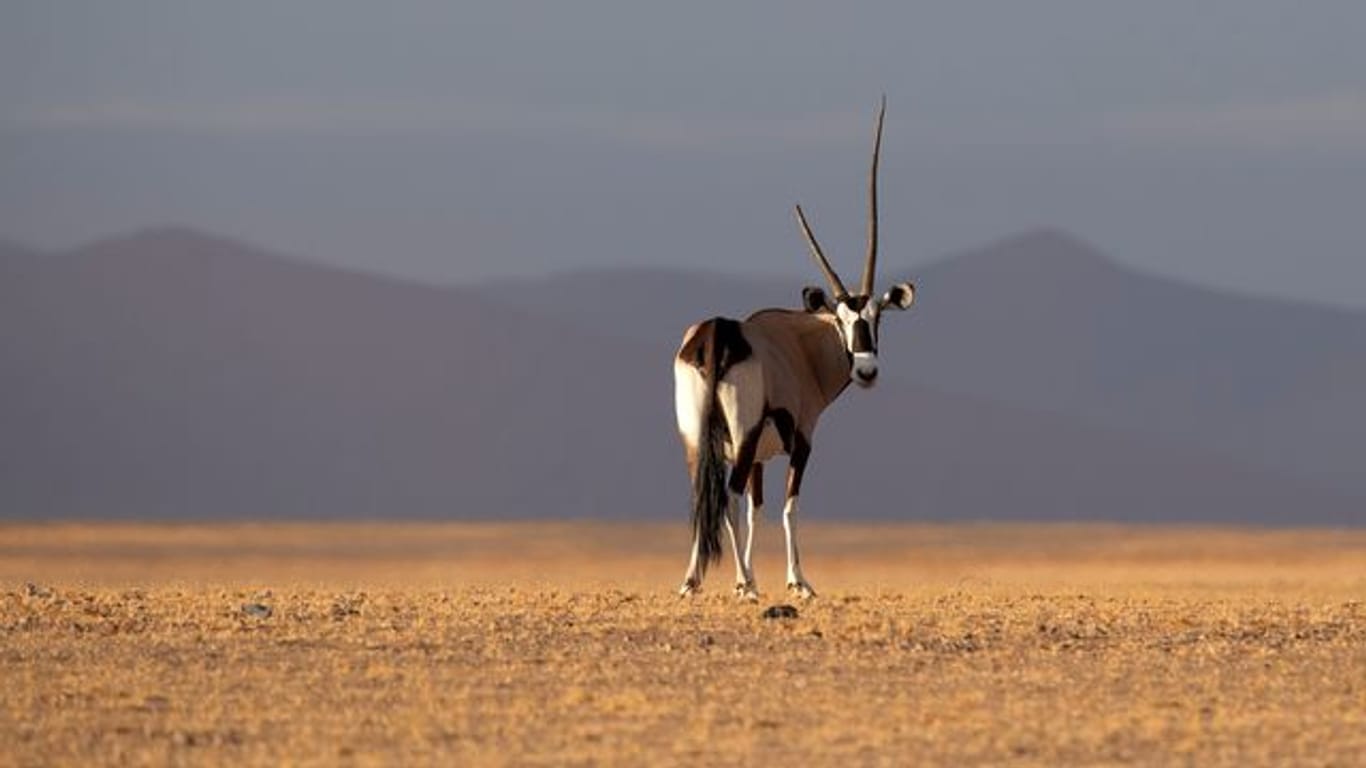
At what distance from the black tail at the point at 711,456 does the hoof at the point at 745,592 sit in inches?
14.2

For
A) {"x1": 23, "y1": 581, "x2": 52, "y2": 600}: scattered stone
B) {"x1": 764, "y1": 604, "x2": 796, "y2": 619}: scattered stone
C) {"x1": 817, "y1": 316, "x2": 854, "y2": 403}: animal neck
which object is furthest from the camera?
{"x1": 817, "y1": 316, "x2": 854, "y2": 403}: animal neck

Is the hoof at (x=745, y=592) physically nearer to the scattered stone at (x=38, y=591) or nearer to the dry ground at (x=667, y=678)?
the dry ground at (x=667, y=678)

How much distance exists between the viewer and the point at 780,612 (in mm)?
23719

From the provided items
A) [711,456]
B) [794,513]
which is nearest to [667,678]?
[711,456]

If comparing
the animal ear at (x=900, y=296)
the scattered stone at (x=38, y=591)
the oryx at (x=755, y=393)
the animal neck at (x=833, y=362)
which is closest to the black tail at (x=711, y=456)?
the oryx at (x=755, y=393)

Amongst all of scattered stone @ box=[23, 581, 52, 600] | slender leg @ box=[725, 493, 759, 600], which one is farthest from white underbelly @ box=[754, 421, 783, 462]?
scattered stone @ box=[23, 581, 52, 600]

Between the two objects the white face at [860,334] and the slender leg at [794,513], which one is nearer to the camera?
the slender leg at [794,513]

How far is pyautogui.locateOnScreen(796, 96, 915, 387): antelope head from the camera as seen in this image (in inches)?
1048

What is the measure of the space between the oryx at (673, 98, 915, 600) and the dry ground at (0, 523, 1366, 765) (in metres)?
0.75

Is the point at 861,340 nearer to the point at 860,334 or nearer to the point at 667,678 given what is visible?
the point at 860,334

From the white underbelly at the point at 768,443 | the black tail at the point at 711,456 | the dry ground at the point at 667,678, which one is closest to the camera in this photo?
the dry ground at the point at 667,678

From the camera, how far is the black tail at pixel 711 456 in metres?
25.4

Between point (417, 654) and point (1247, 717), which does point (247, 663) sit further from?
point (1247, 717)

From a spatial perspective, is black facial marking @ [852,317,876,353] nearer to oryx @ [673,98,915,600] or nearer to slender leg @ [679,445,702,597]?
oryx @ [673,98,915,600]
